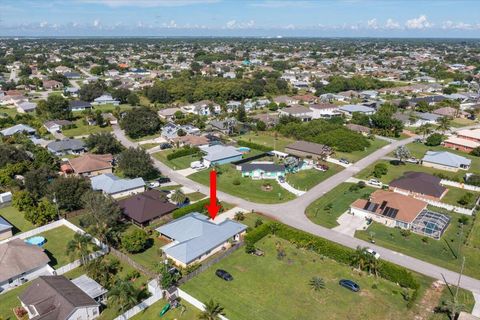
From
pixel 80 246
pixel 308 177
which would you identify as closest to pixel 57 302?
pixel 80 246

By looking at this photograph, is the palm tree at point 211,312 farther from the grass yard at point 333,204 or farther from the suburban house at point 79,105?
the suburban house at point 79,105

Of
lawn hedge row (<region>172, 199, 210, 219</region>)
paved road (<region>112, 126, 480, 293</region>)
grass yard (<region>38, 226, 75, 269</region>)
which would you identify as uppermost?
lawn hedge row (<region>172, 199, 210, 219</region>)

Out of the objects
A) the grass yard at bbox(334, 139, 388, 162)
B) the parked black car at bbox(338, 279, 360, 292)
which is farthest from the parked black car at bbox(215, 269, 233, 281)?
the grass yard at bbox(334, 139, 388, 162)

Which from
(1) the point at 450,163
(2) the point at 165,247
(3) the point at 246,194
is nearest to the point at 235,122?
(3) the point at 246,194

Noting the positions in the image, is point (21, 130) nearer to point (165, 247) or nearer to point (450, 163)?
point (165, 247)

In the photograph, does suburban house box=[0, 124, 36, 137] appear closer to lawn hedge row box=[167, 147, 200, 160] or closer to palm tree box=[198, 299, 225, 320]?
lawn hedge row box=[167, 147, 200, 160]

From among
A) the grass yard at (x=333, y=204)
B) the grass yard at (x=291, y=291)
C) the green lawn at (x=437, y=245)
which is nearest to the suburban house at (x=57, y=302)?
the grass yard at (x=291, y=291)

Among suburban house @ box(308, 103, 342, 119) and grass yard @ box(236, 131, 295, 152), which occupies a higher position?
suburban house @ box(308, 103, 342, 119)

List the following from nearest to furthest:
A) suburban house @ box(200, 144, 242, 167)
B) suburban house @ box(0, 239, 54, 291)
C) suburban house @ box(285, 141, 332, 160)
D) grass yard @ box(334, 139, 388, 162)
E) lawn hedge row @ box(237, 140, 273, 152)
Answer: suburban house @ box(0, 239, 54, 291), suburban house @ box(200, 144, 242, 167), suburban house @ box(285, 141, 332, 160), grass yard @ box(334, 139, 388, 162), lawn hedge row @ box(237, 140, 273, 152)
